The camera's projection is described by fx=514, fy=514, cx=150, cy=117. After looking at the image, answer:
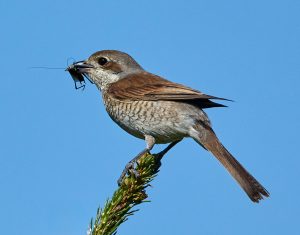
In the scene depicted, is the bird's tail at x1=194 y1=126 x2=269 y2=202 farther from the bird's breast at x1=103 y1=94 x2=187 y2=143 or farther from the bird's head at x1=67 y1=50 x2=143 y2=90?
the bird's head at x1=67 y1=50 x2=143 y2=90

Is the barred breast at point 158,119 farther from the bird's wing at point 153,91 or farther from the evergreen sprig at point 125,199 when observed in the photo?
the evergreen sprig at point 125,199

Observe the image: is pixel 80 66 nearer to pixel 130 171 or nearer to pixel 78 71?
pixel 78 71

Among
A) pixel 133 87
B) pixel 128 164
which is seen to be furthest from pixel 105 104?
pixel 128 164

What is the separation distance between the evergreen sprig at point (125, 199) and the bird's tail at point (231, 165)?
0.83 meters

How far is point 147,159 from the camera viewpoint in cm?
385

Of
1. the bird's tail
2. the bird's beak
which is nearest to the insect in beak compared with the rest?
the bird's beak

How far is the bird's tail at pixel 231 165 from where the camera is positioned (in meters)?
4.17

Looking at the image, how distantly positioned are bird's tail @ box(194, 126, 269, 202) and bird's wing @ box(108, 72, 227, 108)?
13.9 inches

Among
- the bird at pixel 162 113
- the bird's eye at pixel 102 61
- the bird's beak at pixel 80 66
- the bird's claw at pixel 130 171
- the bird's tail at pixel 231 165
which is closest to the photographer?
the bird's claw at pixel 130 171

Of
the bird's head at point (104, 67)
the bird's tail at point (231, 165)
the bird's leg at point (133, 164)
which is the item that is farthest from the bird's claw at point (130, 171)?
the bird's head at point (104, 67)

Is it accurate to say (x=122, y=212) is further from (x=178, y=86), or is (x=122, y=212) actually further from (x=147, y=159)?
(x=178, y=86)

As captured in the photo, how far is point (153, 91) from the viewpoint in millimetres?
5559

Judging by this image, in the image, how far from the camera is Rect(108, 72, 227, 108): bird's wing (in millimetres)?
5285

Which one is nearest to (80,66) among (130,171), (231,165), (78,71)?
(78,71)
